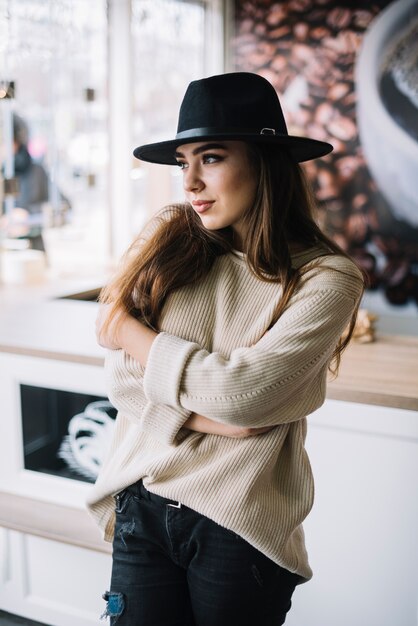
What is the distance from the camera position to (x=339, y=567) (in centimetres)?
181

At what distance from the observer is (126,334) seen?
1.18 meters

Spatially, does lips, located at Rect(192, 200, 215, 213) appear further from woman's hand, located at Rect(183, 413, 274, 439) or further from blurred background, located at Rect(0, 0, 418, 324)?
blurred background, located at Rect(0, 0, 418, 324)

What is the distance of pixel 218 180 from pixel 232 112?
0.36ft

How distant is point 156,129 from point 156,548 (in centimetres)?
390

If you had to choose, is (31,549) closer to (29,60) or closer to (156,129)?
(29,60)

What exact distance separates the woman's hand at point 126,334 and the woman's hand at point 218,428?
12 cm

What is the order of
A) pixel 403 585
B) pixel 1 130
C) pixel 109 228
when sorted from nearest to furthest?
pixel 403 585 < pixel 1 130 < pixel 109 228

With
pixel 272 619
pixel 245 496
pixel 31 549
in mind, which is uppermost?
pixel 245 496

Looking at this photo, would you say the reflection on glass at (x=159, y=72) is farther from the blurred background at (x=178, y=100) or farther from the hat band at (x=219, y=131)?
A: the hat band at (x=219, y=131)

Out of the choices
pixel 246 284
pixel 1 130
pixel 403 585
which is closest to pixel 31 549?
pixel 403 585

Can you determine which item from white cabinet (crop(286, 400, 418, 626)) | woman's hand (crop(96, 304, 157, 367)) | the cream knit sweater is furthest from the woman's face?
white cabinet (crop(286, 400, 418, 626))

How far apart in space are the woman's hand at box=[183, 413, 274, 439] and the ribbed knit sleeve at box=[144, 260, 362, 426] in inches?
1.5

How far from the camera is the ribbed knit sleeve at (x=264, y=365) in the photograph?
106 centimetres

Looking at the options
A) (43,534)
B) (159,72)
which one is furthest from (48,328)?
(159,72)
